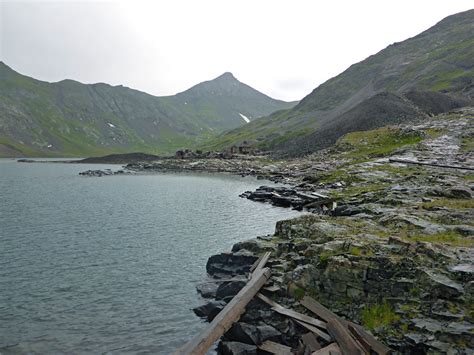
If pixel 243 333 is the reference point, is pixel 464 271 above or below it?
above

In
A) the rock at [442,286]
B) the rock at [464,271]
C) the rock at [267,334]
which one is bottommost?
the rock at [267,334]

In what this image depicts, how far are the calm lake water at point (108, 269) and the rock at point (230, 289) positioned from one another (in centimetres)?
145

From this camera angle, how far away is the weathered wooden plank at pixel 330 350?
1191 centimetres

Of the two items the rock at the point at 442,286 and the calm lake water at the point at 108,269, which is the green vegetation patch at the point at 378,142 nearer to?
the calm lake water at the point at 108,269

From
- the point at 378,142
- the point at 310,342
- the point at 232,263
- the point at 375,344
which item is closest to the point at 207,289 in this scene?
the point at 232,263

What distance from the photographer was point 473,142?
62.6 metres

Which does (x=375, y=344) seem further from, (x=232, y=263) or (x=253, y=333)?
(x=232, y=263)

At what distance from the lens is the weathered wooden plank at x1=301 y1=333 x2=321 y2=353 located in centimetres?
1274

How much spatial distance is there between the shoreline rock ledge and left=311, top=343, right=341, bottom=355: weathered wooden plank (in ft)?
3.20

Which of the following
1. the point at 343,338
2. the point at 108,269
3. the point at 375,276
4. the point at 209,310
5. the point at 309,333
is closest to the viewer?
the point at 343,338

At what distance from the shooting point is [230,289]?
19.7 m

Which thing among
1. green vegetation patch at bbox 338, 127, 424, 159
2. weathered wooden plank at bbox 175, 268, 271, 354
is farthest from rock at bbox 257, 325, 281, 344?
green vegetation patch at bbox 338, 127, 424, 159

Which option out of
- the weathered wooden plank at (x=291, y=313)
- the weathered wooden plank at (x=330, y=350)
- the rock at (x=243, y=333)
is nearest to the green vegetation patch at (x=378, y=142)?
the weathered wooden plank at (x=291, y=313)

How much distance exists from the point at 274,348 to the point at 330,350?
259cm
